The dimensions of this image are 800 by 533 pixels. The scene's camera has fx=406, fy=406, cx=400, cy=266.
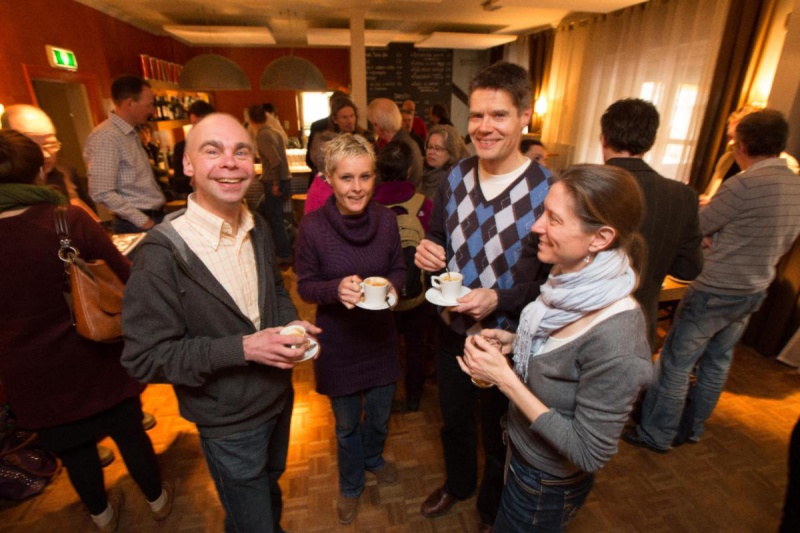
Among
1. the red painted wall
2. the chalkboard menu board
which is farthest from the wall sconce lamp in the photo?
the red painted wall

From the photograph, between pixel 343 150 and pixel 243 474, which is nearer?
pixel 243 474

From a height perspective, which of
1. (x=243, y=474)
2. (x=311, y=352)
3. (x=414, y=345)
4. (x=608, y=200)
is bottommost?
(x=414, y=345)

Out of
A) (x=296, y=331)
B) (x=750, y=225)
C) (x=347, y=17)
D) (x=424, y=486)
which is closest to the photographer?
(x=296, y=331)

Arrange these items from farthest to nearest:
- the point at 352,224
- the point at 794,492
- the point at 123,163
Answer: the point at 123,163 → the point at 352,224 → the point at 794,492

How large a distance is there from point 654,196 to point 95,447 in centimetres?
261

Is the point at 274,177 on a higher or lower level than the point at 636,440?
higher

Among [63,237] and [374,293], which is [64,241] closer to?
[63,237]

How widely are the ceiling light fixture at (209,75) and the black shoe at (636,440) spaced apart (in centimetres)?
490

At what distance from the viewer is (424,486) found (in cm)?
213

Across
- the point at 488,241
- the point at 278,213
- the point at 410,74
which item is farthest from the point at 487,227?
the point at 410,74

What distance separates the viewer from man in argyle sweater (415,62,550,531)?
1.37 metres

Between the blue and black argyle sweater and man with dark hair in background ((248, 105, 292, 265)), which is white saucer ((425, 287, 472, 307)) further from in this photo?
man with dark hair in background ((248, 105, 292, 265))

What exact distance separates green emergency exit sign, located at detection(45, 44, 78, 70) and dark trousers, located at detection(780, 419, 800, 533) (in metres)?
6.04

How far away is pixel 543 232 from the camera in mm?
1094
